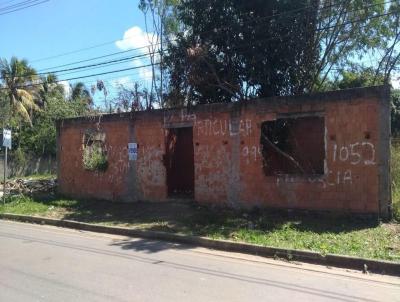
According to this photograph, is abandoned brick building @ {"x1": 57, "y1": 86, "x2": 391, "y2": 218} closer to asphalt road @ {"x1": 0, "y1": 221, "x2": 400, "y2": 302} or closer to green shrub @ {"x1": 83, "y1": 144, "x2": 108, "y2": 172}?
green shrub @ {"x1": 83, "y1": 144, "x2": 108, "y2": 172}

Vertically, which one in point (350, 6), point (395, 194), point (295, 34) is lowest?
point (395, 194)

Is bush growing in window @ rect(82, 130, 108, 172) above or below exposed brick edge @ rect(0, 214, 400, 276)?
above

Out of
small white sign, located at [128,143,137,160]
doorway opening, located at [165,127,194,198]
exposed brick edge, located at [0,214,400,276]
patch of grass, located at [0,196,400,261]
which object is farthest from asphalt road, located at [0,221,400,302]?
doorway opening, located at [165,127,194,198]

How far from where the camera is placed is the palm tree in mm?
39094

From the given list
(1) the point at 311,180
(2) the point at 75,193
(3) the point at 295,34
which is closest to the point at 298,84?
(3) the point at 295,34

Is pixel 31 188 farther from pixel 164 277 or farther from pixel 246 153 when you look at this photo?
pixel 164 277

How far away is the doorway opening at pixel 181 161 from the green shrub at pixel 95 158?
2.75 meters

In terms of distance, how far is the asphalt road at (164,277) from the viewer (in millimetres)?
6797

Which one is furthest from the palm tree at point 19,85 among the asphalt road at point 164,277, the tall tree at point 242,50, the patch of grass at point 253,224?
the asphalt road at point 164,277

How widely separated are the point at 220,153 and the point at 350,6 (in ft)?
22.9

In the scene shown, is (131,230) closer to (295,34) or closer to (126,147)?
(126,147)

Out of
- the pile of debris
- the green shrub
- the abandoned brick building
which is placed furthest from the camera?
A: the pile of debris

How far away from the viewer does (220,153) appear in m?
15.2

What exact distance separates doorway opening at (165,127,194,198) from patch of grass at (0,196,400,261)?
1573 mm
